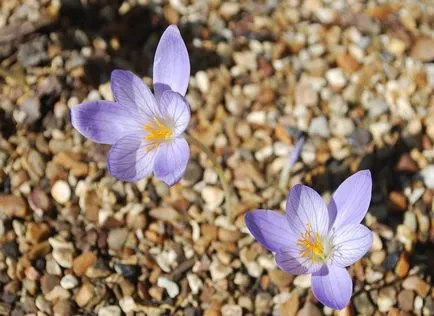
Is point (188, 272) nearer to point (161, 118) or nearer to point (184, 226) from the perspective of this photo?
point (184, 226)

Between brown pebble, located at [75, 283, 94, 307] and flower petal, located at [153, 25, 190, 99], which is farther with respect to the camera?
brown pebble, located at [75, 283, 94, 307]

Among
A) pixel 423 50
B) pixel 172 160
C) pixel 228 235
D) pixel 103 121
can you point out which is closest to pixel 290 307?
pixel 228 235

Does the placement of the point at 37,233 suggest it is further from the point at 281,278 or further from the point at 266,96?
the point at 266,96

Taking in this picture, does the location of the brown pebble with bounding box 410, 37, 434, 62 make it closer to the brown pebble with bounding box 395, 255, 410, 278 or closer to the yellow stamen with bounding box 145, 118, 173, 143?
the brown pebble with bounding box 395, 255, 410, 278

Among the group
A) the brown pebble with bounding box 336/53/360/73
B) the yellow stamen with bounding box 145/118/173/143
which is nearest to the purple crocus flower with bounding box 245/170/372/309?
the yellow stamen with bounding box 145/118/173/143

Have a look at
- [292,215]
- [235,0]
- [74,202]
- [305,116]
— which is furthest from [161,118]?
[235,0]

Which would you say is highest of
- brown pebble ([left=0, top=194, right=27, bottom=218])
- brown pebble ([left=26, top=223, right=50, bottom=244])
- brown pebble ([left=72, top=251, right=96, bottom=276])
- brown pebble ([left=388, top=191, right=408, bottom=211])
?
brown pebble ([left=0, top=194, right=27, bottom=218])
